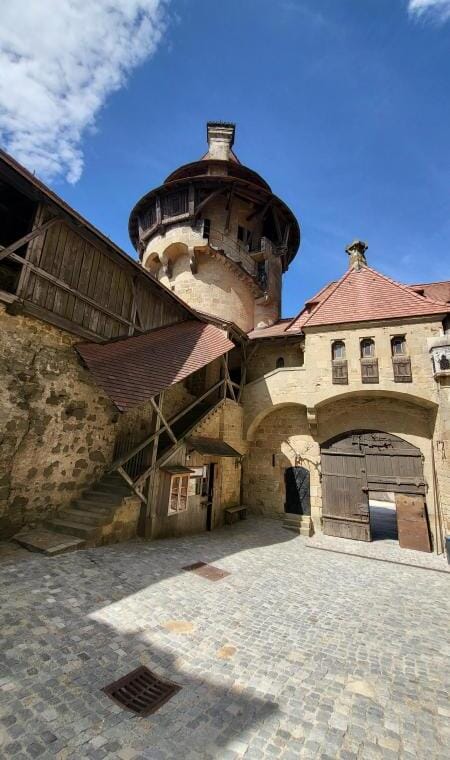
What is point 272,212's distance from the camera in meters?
18.1

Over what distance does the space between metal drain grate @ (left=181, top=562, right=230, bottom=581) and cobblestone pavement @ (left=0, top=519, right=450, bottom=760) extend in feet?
0.95

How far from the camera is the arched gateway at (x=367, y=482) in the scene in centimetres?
1017

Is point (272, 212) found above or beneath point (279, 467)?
above

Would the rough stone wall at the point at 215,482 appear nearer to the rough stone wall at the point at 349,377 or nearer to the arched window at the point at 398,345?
the rough stone wall at the point at 349,377

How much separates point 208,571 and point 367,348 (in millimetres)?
8950

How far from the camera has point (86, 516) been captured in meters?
7.30

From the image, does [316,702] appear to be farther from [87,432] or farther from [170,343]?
[170,343]

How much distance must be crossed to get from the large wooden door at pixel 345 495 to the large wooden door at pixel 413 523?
1.09m

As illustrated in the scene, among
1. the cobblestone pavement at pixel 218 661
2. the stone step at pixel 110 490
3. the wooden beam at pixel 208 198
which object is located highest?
the wooden beam at pixel 208 198

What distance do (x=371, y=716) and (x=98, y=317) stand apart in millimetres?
9189

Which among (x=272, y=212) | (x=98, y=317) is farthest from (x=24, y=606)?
(x=272, y=212)

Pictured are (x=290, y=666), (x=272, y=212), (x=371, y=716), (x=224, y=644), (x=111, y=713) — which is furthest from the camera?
(x=272, y=212)

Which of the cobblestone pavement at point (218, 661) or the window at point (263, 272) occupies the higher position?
the window at point (263, 272)

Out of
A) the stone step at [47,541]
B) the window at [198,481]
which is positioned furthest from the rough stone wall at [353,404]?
the stone step at [47,541]
